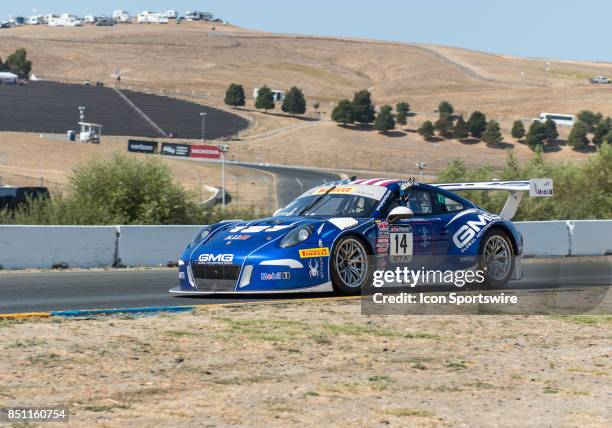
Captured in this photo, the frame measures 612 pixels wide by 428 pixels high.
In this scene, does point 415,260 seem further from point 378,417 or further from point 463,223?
point 378,417

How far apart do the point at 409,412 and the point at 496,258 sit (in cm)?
698

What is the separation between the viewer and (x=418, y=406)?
6.66 meters

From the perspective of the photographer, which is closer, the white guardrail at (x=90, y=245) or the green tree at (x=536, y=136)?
the white guardrail at (x=90, y=245)

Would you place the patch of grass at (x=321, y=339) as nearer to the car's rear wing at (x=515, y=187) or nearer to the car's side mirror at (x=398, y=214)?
the car's side mirror at (x=398, y=214)

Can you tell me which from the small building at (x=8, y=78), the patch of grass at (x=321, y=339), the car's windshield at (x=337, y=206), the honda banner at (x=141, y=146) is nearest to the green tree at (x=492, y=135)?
the honda banner at (x=141, y=146)

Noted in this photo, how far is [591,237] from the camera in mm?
22469

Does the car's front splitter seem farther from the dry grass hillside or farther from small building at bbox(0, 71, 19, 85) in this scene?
small building at bbox(0, 71, 19, 85)

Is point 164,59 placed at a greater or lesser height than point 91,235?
greater

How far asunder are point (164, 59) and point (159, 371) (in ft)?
598

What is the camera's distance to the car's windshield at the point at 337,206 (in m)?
12.3

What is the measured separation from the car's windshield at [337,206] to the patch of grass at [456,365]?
4120mm

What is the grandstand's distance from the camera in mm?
104938

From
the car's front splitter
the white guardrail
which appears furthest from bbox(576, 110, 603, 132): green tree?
the car's front splitter

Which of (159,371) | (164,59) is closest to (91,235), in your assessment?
(159,371)
